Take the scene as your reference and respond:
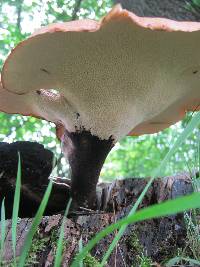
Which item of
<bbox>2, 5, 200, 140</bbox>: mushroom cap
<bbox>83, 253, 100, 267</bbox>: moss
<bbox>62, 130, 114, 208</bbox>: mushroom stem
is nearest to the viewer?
<bbox>83, 253, 100, 267</bbox>: moss

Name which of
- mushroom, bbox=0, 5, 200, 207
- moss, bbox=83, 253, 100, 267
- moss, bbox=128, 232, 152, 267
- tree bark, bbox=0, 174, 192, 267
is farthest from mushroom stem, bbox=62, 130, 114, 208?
moss, bbox=83, 253, 100, 267

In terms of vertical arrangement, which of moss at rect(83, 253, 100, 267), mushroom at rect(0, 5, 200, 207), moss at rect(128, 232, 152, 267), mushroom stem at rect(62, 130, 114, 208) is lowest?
moss at rect(83, 253, 100, 267)

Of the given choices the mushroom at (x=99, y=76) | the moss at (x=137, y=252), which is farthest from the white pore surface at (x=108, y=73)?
the moss at (x=137, y=252)

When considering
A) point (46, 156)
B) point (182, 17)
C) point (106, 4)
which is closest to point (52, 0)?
point (106, 4)

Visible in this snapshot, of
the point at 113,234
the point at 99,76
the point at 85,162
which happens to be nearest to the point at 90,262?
the point at 113,234

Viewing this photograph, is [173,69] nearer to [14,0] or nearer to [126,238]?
[126,238]

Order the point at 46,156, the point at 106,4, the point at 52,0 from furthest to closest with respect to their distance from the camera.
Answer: the point at 106,4, the point at 52,0, the point at 46,156

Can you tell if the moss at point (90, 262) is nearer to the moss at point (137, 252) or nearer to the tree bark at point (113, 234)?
the tree bark at point (113, 234)

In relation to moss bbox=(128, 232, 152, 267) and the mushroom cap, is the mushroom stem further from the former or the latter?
moss bbox=(128, 232, 152, 267)

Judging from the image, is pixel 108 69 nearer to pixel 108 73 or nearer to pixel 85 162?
pixel 108 73
